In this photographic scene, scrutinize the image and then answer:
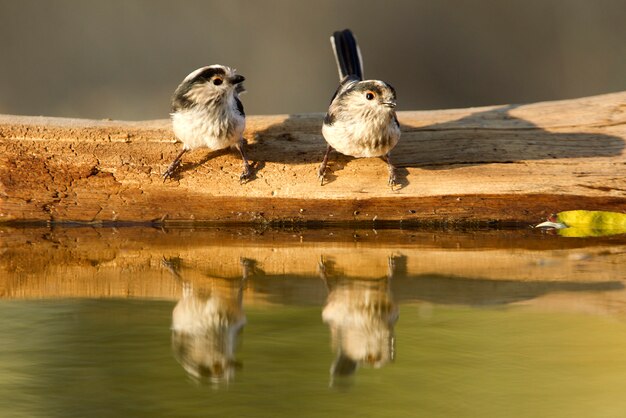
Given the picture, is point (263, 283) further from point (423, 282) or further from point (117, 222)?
point (117, 222)

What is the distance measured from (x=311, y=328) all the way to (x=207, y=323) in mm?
365

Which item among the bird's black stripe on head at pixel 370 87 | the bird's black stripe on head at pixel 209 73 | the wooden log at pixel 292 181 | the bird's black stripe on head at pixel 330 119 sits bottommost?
the wooden log at pixel 292 181

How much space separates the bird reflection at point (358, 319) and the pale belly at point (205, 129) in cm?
156

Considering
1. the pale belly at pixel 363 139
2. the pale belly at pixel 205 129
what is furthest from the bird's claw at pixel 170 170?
the pale belly at pixel 363 139

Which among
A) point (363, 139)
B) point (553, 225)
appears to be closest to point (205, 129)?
point (363, 139)

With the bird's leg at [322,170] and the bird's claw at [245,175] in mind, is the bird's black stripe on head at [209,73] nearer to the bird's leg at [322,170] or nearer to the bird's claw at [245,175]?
the bird's claw at [245,175]

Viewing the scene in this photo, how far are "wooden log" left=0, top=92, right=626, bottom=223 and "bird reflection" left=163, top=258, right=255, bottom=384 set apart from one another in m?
1.41

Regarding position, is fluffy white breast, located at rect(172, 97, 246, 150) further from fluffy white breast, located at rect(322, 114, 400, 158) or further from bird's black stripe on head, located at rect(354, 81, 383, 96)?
bird's black stripe on head, located at rect(354, 81, 383, 96)

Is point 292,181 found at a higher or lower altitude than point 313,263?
higher

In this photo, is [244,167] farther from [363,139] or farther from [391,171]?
[391,171]

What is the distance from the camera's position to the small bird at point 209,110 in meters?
5.97

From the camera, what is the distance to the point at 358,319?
11.9 feet

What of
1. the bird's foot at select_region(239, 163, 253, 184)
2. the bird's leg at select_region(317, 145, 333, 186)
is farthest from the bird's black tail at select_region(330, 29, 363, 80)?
the bird's foot at select_region(239, 163, 253, 184)

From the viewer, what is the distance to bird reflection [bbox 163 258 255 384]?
119 inches
